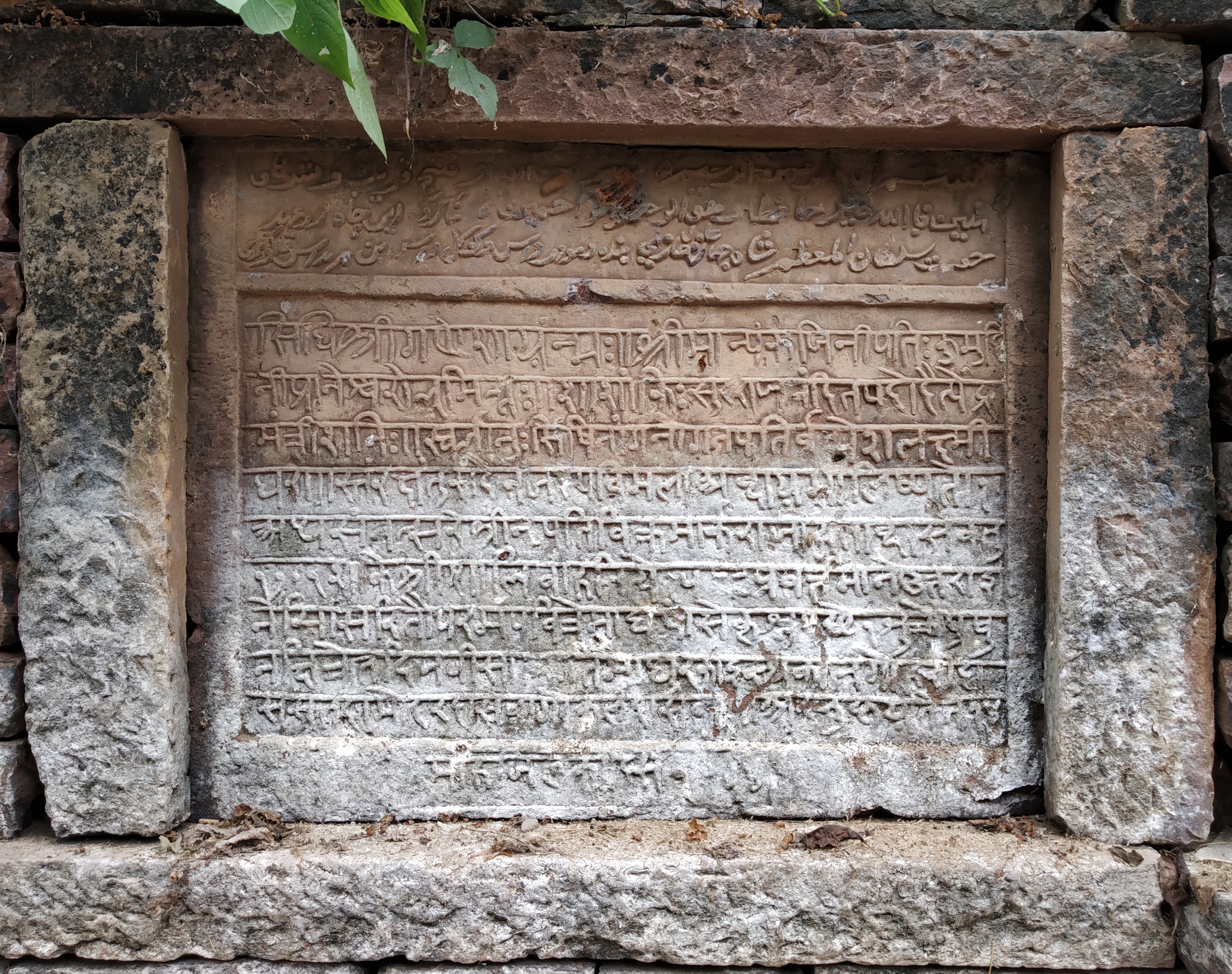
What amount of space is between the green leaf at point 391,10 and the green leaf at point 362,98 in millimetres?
94

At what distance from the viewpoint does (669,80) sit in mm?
2170

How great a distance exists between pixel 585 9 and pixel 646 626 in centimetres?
169

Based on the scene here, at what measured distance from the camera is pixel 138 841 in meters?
2.24

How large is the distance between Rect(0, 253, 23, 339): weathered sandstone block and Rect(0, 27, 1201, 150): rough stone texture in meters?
0.40

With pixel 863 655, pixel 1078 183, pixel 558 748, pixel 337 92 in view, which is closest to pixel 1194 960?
pixel 863 655

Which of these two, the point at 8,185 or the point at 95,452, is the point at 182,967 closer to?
the point at 95,452

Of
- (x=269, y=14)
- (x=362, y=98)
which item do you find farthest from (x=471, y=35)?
(x=269, y=14)

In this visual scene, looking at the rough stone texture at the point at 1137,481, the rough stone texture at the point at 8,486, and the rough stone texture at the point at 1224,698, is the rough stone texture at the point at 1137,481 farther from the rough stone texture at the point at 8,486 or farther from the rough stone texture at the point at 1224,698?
the rough stone texture at the point at 8,486

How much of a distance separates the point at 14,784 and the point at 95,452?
92cm

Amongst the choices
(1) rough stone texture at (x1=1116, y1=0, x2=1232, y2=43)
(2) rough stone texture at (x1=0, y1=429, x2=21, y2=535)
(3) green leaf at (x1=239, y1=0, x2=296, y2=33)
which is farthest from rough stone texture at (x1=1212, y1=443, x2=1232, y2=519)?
(2) rough stone texture at (x1=0, y1=429, x2=21, y2=535)

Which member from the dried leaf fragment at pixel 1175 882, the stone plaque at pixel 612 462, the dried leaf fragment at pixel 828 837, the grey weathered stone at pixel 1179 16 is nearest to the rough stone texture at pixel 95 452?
the stone plaque at pixel 612 462

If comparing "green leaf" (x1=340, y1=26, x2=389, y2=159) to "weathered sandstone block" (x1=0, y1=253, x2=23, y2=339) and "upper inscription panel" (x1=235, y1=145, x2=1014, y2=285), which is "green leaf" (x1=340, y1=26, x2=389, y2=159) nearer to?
"upper inscription panel" (x1=235, y1=145, x2=1014, y2=285)

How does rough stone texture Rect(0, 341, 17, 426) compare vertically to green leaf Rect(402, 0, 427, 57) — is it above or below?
below

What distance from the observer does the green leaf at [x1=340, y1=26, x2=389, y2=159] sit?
68.3 inches
